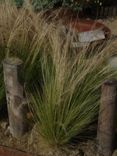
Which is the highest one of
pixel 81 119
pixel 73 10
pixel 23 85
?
A: pixel 23 85

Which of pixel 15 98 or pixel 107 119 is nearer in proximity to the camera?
pixel 107 119

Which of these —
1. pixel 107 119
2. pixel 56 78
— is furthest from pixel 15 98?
pixel 107 119

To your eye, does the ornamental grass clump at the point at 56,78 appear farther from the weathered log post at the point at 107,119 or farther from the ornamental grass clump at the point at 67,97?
the weathered log post at the point at 107,119

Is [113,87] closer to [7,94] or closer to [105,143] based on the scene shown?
[105,143]

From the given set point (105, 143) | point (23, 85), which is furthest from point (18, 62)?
point (105, 143)

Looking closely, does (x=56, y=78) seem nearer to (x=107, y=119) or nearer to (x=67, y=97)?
(x=67, y=97)

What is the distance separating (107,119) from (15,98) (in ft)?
2.39

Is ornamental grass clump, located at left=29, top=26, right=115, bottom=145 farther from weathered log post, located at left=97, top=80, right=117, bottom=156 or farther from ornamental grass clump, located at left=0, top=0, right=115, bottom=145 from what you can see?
weathered log post, located at left=97, top=80, right=117, bottom=156

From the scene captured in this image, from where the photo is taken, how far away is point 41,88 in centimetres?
346

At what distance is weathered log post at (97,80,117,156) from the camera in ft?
9.66

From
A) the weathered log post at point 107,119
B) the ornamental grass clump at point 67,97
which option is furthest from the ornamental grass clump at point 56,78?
the weathered log post at point 107,119

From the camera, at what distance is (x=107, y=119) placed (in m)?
3.05

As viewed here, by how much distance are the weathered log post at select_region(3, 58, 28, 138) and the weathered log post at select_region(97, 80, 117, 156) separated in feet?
2.02

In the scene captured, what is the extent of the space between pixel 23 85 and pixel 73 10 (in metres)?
3.68
